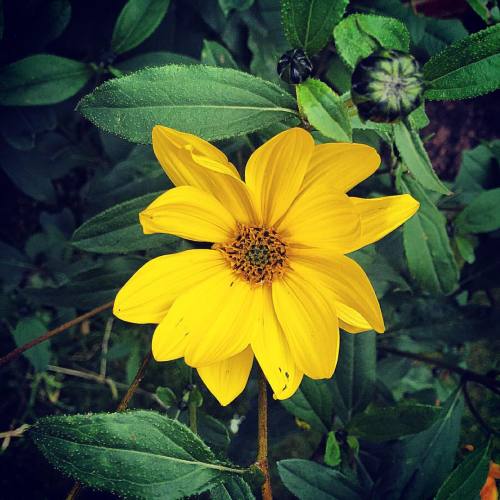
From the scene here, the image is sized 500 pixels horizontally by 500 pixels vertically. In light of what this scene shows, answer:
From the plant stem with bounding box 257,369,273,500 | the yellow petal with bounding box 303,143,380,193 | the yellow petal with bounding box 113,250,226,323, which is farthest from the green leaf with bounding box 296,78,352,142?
the plant stem with bounding box 257,369,273,500

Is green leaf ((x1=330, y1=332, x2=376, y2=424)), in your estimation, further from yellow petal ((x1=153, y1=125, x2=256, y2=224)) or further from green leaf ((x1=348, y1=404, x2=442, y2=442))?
yellow petal ((x1=153, y1=125, x2=256, y2=224))

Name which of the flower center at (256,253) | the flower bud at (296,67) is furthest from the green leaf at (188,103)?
the flower center at (256,253)

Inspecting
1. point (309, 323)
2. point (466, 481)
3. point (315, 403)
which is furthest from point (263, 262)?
point (466, 481)

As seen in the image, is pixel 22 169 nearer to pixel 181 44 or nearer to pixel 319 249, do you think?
pixel 181 44

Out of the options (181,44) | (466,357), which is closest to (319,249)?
(181,44)

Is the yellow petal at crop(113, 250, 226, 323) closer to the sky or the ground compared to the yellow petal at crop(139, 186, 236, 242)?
closer to the ground

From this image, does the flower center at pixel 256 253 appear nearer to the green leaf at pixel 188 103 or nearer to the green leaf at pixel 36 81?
the green leaf at pixel 188 103
